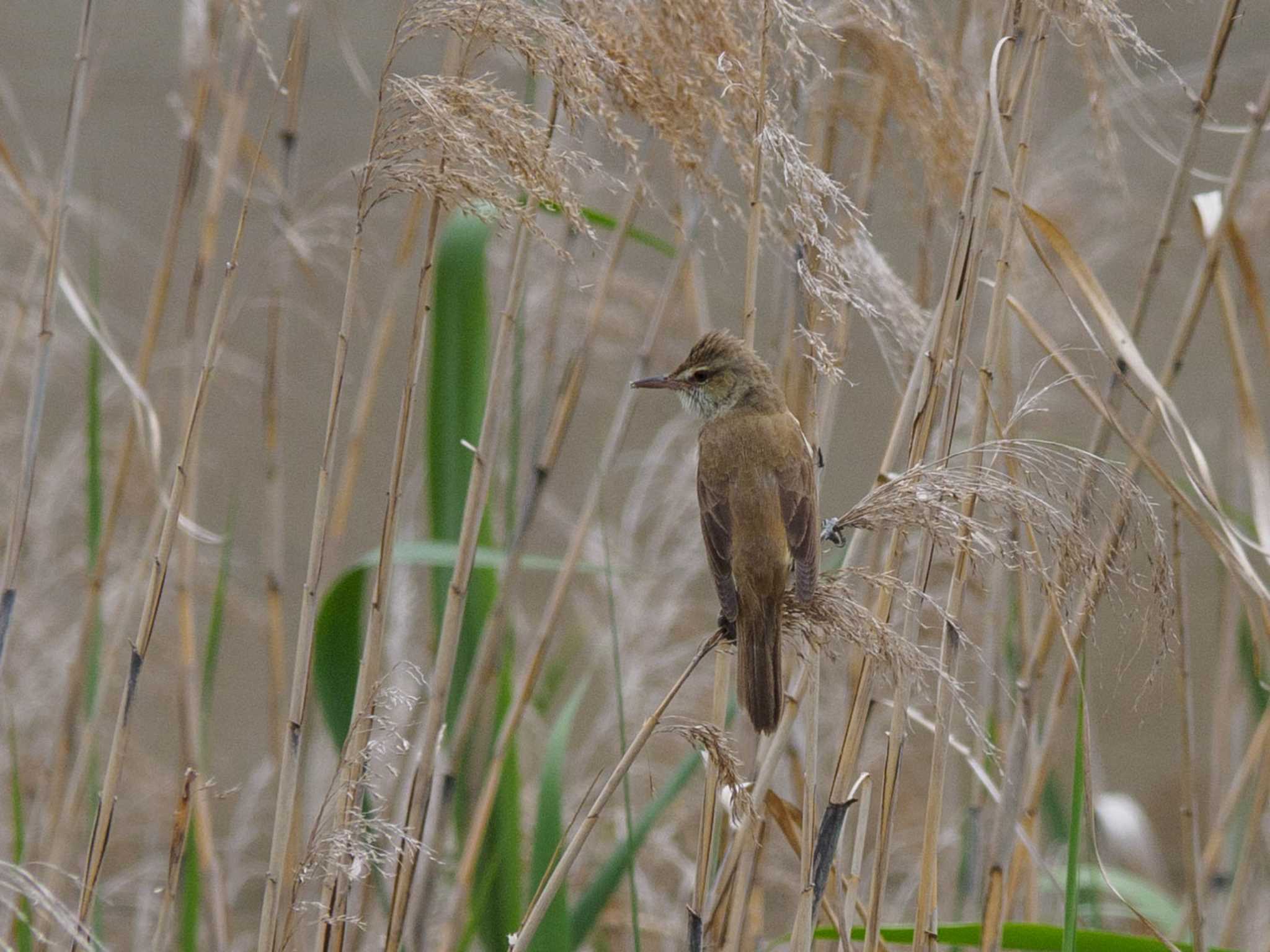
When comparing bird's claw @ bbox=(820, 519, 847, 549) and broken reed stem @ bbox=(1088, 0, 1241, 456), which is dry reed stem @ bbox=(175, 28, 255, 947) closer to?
bird's claw @ bbox=(820, 519, 847, 549)

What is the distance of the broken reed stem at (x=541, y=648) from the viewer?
1.78 m

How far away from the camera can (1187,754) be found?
1881 mm

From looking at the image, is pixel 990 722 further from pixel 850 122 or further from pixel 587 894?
pixel 850 122

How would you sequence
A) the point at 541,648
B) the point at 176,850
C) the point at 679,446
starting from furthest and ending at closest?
the point at 679,446 → the point at 541,648 → the point at 176,850

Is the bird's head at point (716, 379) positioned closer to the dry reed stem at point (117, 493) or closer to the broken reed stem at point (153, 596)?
the broken reed stem at point (153, 596)

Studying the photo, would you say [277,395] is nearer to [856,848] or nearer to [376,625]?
[376,625]

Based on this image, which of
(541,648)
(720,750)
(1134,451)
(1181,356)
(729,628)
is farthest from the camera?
(541,648)

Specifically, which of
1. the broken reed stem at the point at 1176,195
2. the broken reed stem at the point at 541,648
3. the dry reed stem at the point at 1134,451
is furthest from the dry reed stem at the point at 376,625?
the broken reed stem at the point at 1176,195

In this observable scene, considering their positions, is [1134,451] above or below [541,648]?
above

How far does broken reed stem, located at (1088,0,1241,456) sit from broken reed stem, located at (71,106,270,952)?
1056 mm

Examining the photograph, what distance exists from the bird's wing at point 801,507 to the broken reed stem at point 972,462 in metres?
0.18

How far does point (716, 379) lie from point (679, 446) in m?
1.60

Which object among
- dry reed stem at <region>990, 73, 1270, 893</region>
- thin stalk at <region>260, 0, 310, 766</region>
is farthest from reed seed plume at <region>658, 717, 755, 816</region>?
thin stalk at <region>260, 0, 310, 766</region>

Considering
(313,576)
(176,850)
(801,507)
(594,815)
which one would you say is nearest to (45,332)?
(313,576)
